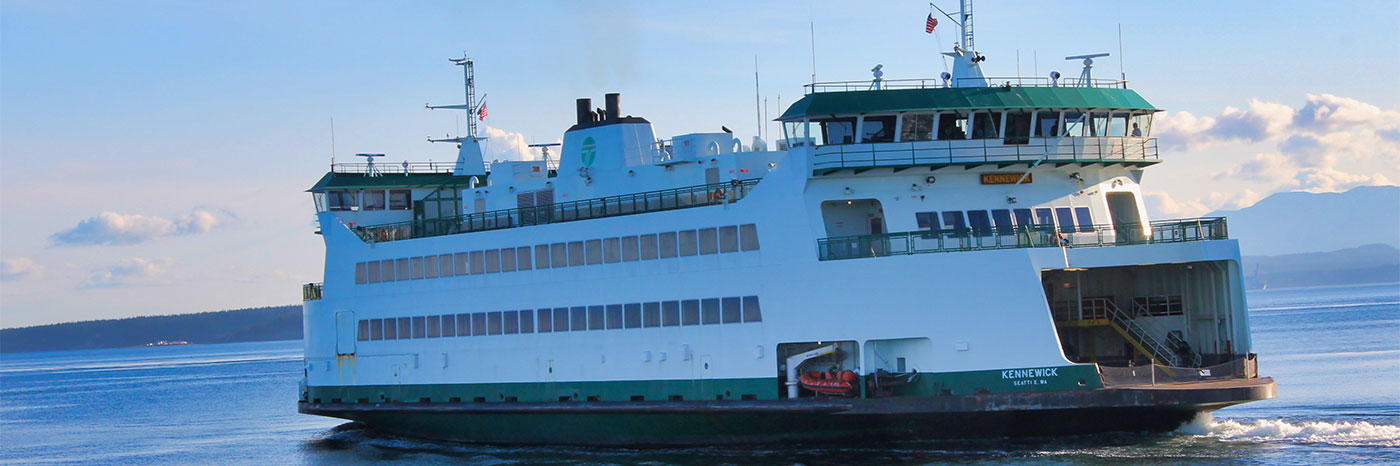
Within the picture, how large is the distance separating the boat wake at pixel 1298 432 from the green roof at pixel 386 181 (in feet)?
57.0

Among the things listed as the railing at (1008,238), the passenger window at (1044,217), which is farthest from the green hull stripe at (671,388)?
the passenger window at (1044,217)

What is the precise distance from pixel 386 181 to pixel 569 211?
781cm

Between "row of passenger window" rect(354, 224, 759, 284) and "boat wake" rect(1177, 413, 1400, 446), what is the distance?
26.0 ft

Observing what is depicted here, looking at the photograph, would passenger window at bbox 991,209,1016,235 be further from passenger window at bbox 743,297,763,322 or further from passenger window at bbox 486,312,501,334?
passenger window at bbox 486,312,501,334

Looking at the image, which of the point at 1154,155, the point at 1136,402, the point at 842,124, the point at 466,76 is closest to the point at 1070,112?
the point at 1154,155

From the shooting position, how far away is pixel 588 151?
97.8 ft

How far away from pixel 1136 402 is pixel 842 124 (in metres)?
6.48

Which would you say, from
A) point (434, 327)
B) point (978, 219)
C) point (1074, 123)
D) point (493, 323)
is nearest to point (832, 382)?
point (978, 219)

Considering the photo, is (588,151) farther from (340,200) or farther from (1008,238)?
(1008,238)

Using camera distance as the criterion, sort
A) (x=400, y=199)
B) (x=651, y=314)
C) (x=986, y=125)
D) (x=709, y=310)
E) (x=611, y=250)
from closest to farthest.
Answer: (x=986, y=125) → (x=709, y=310) → (x=651, y=314) → (x=611, y=250) → (x=400, y=199)

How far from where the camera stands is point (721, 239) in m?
25.0

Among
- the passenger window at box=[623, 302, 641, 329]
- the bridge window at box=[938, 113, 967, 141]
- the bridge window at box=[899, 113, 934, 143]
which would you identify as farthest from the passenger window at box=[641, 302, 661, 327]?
the bridge window at box=[938, 113, 967, 141]

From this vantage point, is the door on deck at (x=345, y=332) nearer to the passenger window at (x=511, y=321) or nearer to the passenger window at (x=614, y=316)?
the passenger window at (x=511, y=321)

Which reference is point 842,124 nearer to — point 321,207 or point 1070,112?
point 1070,112
